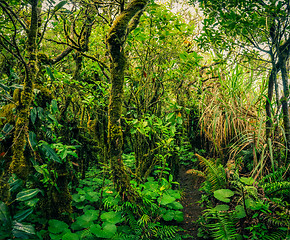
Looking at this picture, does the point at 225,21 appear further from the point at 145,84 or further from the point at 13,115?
the point at 13,115

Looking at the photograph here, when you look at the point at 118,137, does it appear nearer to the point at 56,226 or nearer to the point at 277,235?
the point at 56,226

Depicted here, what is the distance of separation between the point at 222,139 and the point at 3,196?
3509 mm

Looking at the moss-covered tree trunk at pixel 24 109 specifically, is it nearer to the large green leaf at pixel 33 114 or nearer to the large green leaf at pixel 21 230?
the large green leaf at pixel 33 114

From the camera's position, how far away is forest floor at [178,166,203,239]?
262 centimetres

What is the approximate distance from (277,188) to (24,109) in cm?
268

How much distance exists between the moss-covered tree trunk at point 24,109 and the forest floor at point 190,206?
2.16m

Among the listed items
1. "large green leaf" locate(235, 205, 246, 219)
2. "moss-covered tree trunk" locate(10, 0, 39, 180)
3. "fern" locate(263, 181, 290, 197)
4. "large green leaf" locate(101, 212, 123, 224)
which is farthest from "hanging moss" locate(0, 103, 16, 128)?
"fern" locate(263, 181, 290, 197)

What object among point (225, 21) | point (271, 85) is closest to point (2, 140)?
point (225, 21)

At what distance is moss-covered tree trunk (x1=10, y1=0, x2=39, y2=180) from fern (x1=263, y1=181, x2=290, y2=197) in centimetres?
255

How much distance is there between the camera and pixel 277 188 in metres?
2.09

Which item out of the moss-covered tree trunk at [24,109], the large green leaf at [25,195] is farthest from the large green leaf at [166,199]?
the moss-covered tree trunk at [24,109]

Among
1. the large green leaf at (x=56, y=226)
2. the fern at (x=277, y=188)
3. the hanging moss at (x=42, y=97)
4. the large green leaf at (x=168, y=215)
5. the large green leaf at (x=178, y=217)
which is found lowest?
the large green leaf at (x=178, y=217)

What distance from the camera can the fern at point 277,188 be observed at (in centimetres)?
200

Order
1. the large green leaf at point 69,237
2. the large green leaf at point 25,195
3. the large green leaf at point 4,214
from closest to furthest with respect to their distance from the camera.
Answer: the large green leaf at point 4,214 → the large green leaf at point 25,195 → the large green leaf at point 69,237
